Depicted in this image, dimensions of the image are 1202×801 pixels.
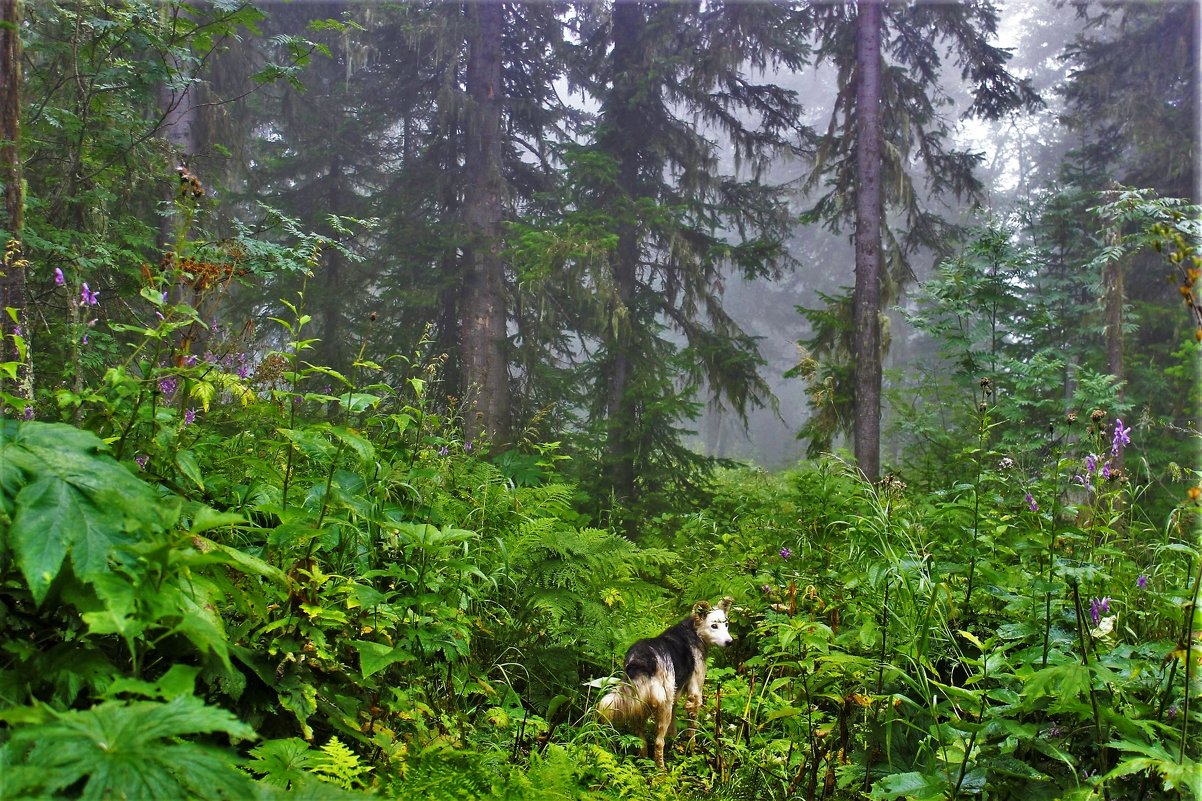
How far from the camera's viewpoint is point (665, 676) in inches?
131

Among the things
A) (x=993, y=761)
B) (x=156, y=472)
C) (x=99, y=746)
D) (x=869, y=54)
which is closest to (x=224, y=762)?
(x=99, y=746)

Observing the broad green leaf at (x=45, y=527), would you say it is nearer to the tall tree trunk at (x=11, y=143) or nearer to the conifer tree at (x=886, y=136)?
the tall tree trunk at (x=11, y=143)

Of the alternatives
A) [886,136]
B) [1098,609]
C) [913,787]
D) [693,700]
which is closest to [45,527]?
[913,787]

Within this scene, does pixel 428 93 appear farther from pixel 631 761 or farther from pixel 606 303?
pixel 631 761

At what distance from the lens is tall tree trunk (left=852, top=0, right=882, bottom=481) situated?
30.8ft

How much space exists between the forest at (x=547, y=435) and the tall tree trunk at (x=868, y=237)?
6cm

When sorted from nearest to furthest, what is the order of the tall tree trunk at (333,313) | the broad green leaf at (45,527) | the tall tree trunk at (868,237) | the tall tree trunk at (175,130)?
the broad green leaf at (45,527) → the tall tree trunk at (868,237) → the tall tree trunk at (175,130) → the tall tree trunk at (333,313)

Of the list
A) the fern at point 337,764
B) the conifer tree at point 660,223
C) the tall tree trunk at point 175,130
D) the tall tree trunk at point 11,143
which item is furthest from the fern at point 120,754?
the tall tree trunk at point 175,130

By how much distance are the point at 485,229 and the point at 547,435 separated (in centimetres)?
374

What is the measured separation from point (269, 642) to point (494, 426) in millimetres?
9323

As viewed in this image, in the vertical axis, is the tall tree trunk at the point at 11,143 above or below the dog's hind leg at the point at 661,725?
above

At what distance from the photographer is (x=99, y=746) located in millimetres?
1104

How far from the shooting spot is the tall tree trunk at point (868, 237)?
9.38m

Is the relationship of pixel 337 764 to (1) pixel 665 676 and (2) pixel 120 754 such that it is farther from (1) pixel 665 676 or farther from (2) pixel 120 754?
(1) pixel 665 676
